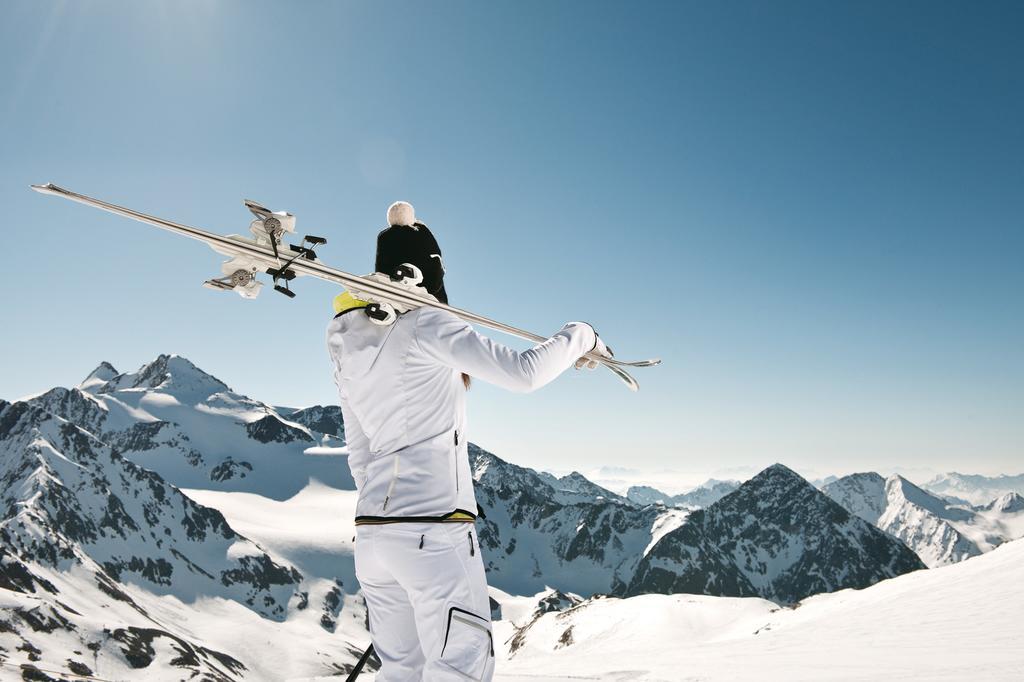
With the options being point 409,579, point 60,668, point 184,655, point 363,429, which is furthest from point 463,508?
point 184,655

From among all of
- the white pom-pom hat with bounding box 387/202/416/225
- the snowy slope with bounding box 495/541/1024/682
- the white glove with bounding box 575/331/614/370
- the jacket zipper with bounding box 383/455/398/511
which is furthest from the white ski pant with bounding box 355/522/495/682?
the snowy slope with bounding box 495/541/1024/682

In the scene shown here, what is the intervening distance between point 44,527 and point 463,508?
751ft

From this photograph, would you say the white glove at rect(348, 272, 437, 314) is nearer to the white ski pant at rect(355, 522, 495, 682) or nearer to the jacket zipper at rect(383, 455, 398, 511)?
the jacket zipper at rect(383, 455, 398, 511)

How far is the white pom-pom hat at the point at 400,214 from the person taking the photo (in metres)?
4.41

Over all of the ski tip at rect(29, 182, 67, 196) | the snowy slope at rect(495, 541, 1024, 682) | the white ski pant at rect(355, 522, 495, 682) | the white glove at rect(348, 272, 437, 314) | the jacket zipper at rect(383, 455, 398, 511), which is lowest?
the snowy slope at rect(495, 541, 1024, 682)

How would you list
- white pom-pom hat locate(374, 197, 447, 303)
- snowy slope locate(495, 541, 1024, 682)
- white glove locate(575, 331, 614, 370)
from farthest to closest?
snowy slope locate(495, 541, 1024, 682) < white glove locate(575, 331, 614, 370) < white pom-pom hat locate(374, 197, 447, 303)

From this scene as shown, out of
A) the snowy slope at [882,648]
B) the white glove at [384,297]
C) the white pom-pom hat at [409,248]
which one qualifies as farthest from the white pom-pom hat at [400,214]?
the snowy slope at [882,648]

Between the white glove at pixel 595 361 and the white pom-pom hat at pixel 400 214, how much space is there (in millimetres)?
1545

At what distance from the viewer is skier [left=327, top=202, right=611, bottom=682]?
3.56 meters

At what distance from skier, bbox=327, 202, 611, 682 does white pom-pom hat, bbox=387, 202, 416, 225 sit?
1.86ft

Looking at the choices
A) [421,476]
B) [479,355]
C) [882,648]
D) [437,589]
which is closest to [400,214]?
[479,355]

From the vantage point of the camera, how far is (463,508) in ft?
12.5

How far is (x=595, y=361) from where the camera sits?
4.91 metres

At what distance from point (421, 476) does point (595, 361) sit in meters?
1.73
